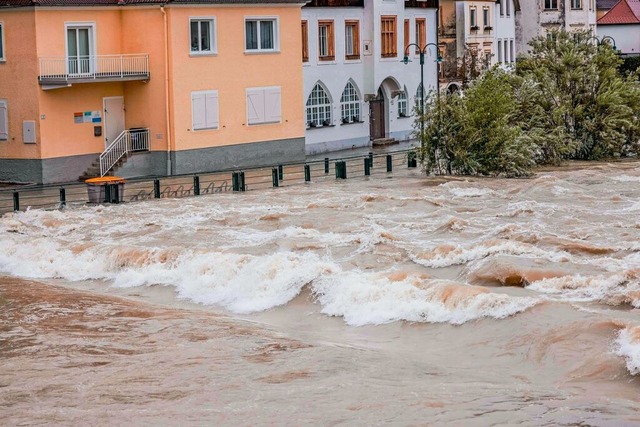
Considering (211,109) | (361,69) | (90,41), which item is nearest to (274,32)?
(211,109)

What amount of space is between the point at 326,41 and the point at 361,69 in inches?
116

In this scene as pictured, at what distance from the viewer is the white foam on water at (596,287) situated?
2028cm

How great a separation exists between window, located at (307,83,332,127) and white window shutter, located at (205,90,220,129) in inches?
277

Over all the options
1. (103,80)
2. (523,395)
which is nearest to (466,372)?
Result: (523,395)

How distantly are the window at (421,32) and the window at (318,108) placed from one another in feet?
27.7

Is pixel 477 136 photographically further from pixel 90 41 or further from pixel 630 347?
pixel 630 347

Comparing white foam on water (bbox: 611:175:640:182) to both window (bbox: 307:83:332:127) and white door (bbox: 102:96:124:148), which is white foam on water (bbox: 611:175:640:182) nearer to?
window (bbox: 307:83:332:127)

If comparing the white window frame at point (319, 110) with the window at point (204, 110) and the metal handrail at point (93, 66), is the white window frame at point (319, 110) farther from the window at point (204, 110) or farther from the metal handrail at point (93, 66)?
the metal handrail at point (93, 66)

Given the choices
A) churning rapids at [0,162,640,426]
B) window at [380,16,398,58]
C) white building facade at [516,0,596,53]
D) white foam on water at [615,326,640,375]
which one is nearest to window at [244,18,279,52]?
window at [380,16,398,58]

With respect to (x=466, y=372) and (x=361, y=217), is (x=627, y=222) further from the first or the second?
(x=466, y=372)

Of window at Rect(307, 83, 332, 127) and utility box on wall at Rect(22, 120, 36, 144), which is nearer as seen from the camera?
utility box on wall at Rect(22, 120, 36, 144)

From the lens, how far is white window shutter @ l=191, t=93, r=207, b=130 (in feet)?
148

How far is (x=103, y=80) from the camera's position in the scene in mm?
43219

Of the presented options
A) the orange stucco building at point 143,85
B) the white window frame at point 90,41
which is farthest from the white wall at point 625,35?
the white window frame at point 90,41
